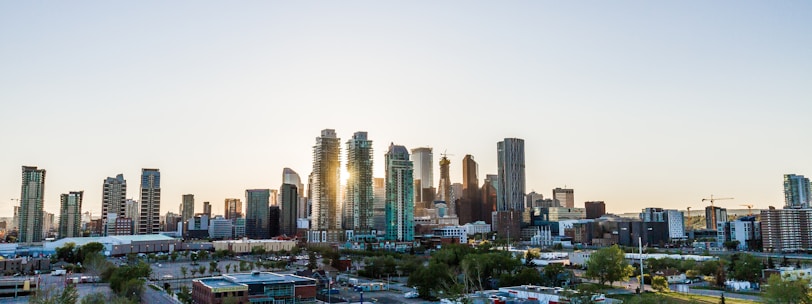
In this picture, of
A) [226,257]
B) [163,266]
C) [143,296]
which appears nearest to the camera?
[143,296]

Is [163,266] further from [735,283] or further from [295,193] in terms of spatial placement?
[295,193]

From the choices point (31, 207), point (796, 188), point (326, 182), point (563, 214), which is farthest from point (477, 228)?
point (31, 207)

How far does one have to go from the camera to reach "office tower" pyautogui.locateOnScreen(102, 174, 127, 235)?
141m

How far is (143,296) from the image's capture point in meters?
47.7

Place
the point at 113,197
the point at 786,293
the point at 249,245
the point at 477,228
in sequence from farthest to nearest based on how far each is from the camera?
the point at 477,228, the point at 113,197, the point at 249,245, the point at 786,293

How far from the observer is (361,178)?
440 ft

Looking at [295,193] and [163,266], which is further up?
[295,193]

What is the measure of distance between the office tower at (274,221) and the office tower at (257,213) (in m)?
1.41

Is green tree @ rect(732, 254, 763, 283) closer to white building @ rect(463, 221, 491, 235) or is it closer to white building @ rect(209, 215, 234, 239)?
white building @ rect(463, 221, 491, 235)

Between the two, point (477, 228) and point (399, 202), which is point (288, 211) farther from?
→ point (399, 202)

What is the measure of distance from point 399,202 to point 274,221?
193 ft

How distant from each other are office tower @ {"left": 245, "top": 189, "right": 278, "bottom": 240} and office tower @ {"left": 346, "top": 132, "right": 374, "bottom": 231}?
40155 mm

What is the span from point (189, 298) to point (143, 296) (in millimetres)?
5182

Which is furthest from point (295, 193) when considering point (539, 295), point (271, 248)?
point (539, 295)
